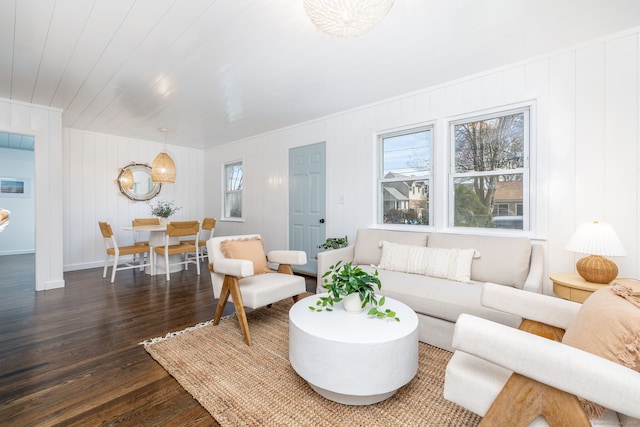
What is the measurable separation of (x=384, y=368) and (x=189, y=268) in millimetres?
4481

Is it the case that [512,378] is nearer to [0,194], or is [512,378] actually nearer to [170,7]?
[170,7]

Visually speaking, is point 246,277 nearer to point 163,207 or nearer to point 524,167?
point 524,167

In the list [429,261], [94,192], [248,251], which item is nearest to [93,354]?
[248,251]

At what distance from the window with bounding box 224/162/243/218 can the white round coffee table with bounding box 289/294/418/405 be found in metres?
4.51

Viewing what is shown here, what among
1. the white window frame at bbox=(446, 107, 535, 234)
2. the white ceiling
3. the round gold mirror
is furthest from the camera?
the round gold mirror

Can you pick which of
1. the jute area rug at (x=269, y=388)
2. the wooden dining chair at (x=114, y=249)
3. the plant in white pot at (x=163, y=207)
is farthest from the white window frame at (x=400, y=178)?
the plant in white pot at (x=163, y=207)

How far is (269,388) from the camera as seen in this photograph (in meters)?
1.72

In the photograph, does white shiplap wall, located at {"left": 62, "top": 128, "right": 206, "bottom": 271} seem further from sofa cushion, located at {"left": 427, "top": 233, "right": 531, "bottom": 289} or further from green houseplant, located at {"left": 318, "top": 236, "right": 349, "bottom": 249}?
sofa cushion, located at {"left": 427, "top": 233, "right": 531, "bottom": 289}

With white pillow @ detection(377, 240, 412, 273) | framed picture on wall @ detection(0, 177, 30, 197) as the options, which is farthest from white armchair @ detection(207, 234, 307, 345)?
framed picture on wall @ detection(0, 177, 30, 197)

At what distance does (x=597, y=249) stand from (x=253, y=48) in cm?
292

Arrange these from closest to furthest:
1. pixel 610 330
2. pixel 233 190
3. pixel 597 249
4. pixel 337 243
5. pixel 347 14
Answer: pixel 610 330 < pixel 347 14 < pixel 597 249 < pixel 337 243 < pixel 233 190

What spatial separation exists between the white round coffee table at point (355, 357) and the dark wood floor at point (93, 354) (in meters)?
0.59

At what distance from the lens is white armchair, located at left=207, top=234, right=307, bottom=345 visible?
2.31 meters

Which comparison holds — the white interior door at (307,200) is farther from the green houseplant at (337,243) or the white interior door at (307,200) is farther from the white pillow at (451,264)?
the white pillow at (451,264)
